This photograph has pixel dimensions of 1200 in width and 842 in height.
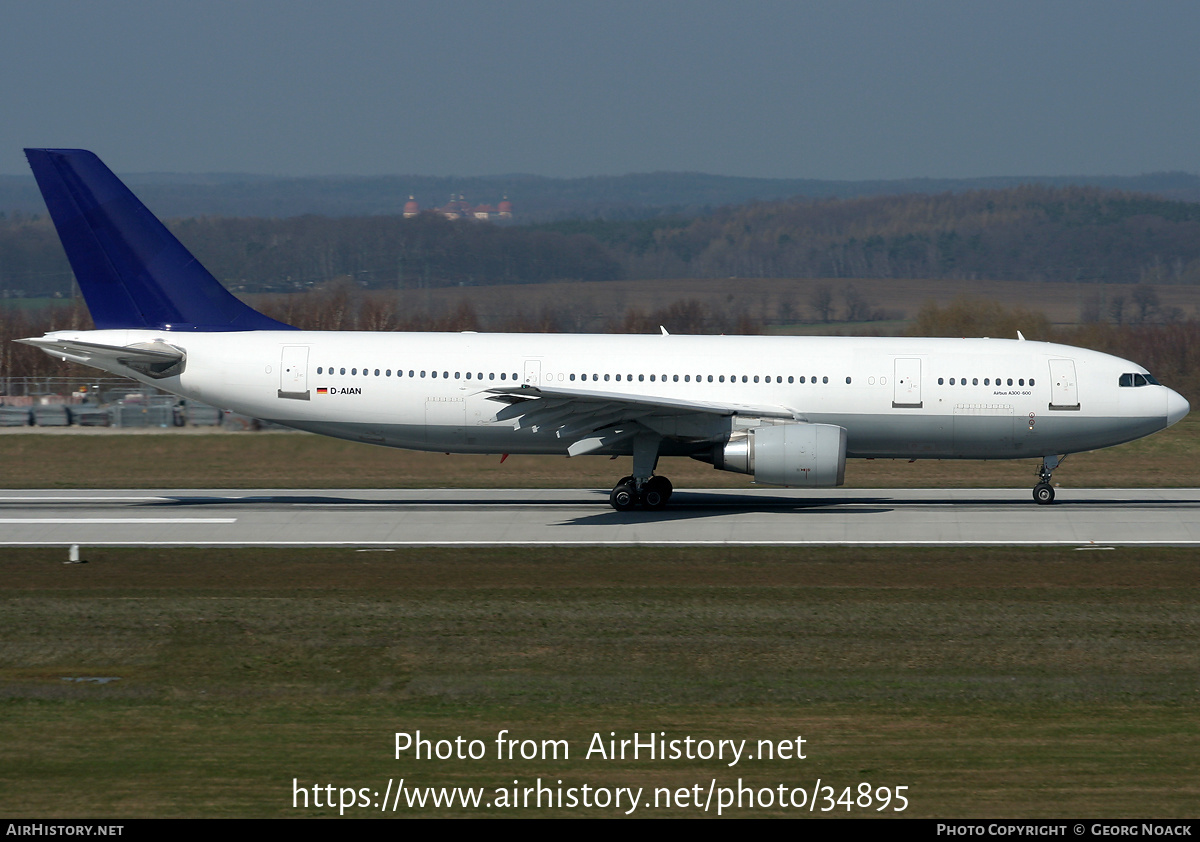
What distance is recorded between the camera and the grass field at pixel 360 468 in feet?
109

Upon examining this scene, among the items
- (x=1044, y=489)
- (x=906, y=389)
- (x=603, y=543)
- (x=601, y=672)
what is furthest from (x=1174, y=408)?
(x=601, y=672)

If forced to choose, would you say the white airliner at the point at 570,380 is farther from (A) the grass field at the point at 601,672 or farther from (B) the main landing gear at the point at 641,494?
(A) the grass field at the point at 601,672

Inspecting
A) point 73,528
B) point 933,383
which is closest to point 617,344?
point 933,383

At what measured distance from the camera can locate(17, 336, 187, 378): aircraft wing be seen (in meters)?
27.4

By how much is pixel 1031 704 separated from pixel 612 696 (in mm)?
4699

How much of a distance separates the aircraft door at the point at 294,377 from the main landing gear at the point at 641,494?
7155 millimetres

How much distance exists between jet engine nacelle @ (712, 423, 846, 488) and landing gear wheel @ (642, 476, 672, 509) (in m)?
2.31

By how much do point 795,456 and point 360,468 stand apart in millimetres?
12682

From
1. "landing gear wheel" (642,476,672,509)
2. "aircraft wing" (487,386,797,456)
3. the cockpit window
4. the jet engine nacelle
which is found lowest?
"landing gear wheel" (642,476,672,509)

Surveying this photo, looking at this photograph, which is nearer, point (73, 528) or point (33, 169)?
point (73, 528)

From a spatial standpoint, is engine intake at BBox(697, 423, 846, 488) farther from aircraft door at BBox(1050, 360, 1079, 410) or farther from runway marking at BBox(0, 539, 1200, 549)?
aircraft door at BBox(1050, 360, 1079, 410)

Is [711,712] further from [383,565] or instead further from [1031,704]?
[383,565]

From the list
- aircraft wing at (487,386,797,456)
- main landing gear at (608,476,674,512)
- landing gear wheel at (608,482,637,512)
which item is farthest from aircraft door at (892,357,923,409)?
landing gear wheel at (608,482,637,512)

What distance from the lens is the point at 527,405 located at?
26812 mm
